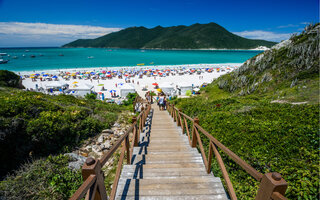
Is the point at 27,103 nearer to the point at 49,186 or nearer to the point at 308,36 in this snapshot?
the point at 49,186

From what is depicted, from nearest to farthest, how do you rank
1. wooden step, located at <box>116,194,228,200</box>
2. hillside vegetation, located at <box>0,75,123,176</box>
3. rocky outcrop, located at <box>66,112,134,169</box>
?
wooden step, located at <box>116,194,228,200</box> < hillside vegetation, located at <box>0,75,123,176</box> < rocky outcrop, located at <box>66,112,134,169</box>

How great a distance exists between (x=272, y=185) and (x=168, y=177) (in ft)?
7.11

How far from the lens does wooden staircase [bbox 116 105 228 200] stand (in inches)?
108

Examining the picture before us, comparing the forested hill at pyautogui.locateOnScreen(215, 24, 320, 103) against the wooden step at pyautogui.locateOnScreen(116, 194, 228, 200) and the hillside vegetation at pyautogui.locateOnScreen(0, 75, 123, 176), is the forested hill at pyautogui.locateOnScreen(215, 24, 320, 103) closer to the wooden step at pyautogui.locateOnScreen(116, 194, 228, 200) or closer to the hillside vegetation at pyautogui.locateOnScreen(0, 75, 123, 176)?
the wooden step at pyautogui.locateOnScreen(116, 194, 228, 200)

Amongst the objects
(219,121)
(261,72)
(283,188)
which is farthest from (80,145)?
(261,72)

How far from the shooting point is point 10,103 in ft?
21.0

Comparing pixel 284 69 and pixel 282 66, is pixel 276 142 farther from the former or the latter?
pixel 282 66

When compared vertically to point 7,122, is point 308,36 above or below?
above

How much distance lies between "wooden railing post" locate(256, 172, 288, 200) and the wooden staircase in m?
1.35

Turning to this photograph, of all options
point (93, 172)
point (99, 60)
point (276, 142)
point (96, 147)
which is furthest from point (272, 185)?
point (99, 60)

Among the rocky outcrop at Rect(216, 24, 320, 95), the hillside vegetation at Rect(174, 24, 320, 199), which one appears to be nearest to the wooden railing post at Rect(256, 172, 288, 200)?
the hillside vegetation at Rect(174, 24, 320, 199)

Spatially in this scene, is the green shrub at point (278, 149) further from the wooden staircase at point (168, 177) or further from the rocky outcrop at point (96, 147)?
the rocky outcrop at point (96, 147)

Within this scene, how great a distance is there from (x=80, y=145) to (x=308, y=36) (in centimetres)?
2250

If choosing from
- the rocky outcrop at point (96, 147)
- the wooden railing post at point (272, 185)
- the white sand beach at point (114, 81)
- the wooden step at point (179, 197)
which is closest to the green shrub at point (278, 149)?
the wooden step at point (179, 197)
